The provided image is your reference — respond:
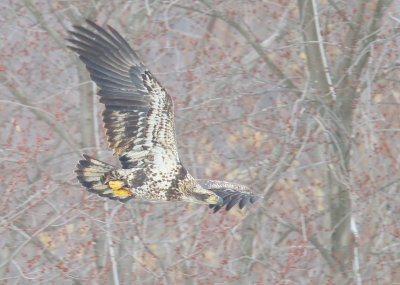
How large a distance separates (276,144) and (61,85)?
2940 millimetres

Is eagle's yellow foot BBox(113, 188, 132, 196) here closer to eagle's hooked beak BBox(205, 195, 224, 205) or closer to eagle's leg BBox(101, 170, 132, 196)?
eagle's leg BBox(101, 170, 132, 196)

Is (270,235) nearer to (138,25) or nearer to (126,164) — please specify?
(138,25)

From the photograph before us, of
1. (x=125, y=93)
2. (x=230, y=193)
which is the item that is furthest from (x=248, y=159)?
(x=125, y=93)

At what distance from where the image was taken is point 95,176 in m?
8.96

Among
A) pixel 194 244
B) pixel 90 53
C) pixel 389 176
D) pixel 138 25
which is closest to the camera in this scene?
pixel 90 53

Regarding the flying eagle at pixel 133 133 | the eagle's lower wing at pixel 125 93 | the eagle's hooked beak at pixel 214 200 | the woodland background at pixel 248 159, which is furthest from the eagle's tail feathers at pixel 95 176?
the woodland background at pixel 248 159

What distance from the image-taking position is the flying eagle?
855 cm

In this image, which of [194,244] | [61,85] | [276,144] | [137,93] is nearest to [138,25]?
[61,85]

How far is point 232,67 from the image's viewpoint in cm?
1109

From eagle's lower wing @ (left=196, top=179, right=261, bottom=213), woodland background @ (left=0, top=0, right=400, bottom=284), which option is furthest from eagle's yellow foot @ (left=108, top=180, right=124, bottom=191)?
woodland background @ (left=0, top=0, right=400, bottom=284)

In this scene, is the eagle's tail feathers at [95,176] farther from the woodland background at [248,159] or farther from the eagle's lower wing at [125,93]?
the woodland background at [248,159]

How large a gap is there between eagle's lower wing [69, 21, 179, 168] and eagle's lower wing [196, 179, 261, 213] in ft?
2.25

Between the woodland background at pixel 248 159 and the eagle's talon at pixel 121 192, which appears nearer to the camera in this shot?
the eagle's talon at pixel 121 192

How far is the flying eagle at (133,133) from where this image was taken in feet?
28.0
